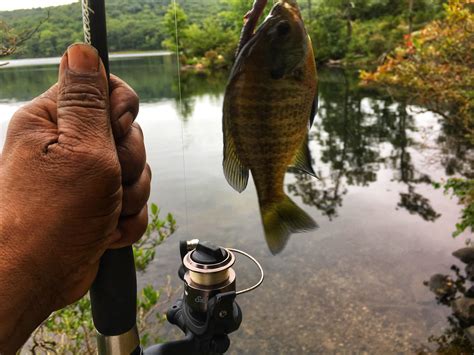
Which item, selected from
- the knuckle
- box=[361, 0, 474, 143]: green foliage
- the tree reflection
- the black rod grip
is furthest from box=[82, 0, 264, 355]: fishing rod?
the tree reflection

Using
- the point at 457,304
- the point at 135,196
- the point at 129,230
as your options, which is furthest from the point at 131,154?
the point at 457,304

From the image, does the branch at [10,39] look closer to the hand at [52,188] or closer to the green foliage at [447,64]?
the hand at [52,188]

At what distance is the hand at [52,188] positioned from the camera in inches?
55.6

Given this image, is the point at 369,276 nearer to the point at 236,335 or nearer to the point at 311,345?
the point at 311,345

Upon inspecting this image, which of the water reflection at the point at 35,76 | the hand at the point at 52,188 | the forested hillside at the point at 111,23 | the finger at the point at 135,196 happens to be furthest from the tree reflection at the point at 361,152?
the hand at the point at 52,188

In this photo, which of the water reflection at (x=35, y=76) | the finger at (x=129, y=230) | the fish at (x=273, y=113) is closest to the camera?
the fish at (x=273, y=113)

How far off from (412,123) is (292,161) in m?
17.7

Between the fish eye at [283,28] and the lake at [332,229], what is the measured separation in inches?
45.8

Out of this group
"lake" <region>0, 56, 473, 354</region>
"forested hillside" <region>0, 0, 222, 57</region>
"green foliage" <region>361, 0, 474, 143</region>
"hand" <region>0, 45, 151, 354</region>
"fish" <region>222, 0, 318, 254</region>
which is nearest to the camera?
"fish" <region>222, 0, 318, 254</region>

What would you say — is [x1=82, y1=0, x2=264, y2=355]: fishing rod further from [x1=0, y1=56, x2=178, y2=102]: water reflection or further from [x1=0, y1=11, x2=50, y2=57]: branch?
[x1=0, y1=56, x2=178, y2=102]: water reflection

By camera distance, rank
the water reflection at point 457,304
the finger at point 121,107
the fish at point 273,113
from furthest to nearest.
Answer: the water reflection at point 457,304
the finger at point 121,107
the fish at point 273,113

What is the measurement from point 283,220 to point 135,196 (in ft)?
2.63

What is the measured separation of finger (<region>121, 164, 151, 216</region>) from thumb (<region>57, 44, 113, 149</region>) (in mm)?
412

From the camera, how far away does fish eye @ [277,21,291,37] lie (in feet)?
3.73
